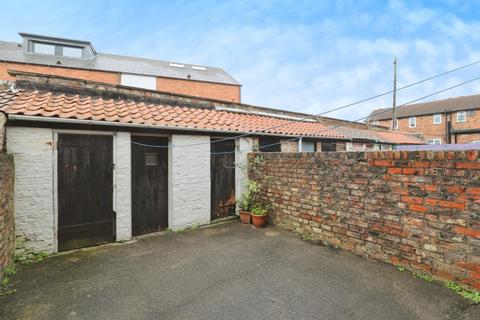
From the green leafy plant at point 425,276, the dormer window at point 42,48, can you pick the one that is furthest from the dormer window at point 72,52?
the green leafy plant at point 425,276

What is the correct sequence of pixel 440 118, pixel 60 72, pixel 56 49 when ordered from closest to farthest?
1. pixel 60 72
2. pixel 56 49
3. pixel 440 118

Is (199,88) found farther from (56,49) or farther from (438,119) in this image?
(438,119)

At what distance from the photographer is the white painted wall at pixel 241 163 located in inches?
267

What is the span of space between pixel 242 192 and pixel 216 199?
88 centimetres

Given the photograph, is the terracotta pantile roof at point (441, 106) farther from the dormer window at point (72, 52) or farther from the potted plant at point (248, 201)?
the dormer window at point (72, 52)

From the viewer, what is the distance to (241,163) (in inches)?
269

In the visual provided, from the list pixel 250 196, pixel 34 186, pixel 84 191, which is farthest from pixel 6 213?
pixel 250 196

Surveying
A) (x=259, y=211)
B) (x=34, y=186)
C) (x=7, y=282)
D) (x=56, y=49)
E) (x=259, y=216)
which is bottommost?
(x=7, y=282)

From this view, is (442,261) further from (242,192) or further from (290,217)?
(242,192)

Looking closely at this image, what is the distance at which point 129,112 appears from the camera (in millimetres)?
5414

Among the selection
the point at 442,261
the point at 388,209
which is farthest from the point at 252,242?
the point at 442,261

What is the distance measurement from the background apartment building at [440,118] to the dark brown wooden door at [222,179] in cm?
2605

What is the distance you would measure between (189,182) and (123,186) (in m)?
1.55

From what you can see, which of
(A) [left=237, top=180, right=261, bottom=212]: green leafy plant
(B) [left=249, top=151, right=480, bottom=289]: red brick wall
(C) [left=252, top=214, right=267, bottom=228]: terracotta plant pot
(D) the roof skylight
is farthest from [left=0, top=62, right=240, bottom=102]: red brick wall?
(B) [left=249, top=151, right=480, bottom=289]: red brick wall
